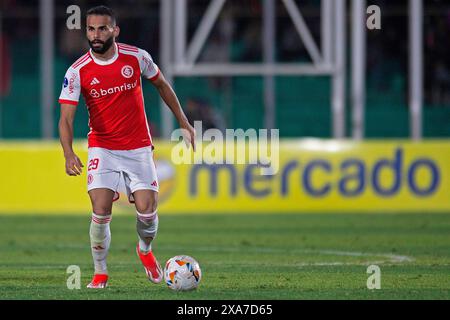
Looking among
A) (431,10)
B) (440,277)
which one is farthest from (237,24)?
(440,277)

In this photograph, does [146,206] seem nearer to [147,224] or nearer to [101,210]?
[147,224]

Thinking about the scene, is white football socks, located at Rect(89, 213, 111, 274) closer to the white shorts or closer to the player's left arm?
the white shorts

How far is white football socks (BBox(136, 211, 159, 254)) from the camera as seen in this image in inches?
379

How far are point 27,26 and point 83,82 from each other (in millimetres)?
16706

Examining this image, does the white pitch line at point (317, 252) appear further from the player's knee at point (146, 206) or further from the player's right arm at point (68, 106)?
the player's right arm at point (68, 106)

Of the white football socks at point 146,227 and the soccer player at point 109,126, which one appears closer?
the soccer player at point 109,126

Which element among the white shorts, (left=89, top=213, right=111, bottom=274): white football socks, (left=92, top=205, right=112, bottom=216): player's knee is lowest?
(left=89, top=213, right=111, bottom=274): white football socks

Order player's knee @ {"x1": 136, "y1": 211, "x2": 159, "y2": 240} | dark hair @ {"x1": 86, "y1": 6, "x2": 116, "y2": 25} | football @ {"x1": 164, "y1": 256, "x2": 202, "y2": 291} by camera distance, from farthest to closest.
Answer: player's knee @ {"x1": 136, "y1": 211, "x2": 159, "y2": 240} < dark hair @ {"x1": 86, "y1": 6, "x2": 116, "y2": 25} < football @ {"x1": 164, "y1": 256, "x2": 202, "y2": 291}

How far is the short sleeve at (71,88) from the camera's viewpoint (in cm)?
936

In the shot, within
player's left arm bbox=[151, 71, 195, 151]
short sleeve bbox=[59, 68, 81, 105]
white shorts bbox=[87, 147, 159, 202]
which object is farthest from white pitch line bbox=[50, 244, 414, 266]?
short sleeve bbox=[59, 68, 81, 105]

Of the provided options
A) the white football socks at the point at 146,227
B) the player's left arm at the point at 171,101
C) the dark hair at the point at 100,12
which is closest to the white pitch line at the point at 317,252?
the white football socks at the point at 146,227

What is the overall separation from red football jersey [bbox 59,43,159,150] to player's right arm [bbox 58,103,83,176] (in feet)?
0.26

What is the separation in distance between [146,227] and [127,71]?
1283 mm

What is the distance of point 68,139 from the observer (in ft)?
30.5
